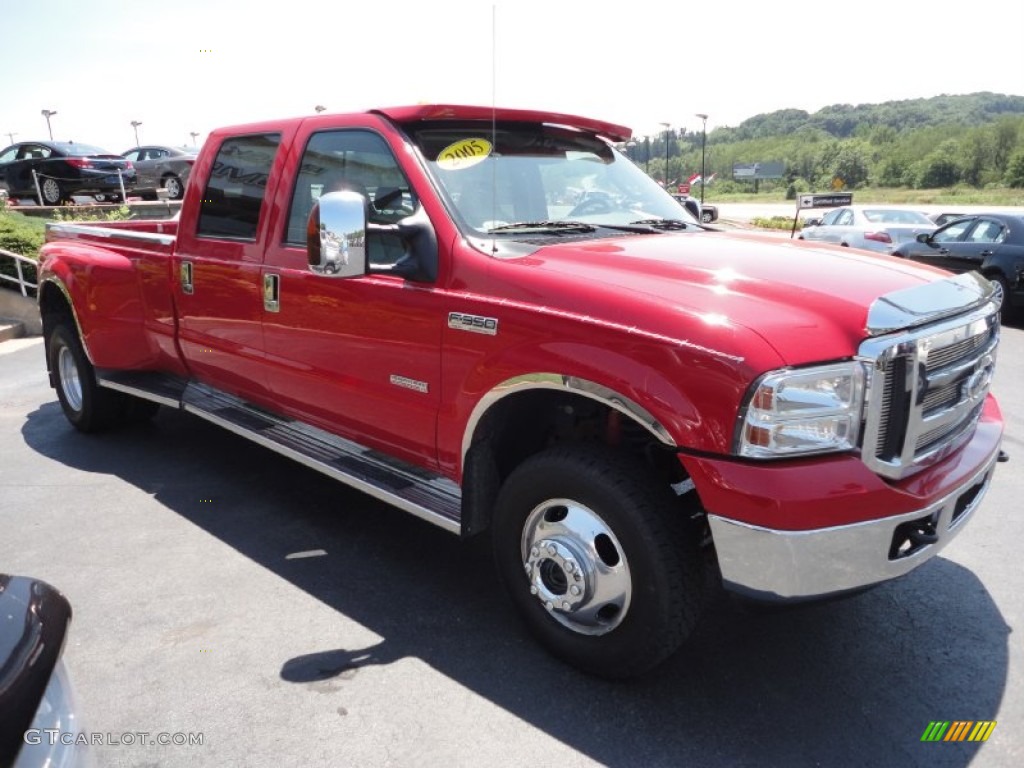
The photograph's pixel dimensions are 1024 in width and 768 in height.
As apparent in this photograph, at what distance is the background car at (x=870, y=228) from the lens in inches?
566

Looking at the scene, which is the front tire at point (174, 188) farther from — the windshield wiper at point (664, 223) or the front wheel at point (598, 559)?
the front wheel at point (598, 559)

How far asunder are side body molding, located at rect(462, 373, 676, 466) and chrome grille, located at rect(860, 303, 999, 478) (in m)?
0.61

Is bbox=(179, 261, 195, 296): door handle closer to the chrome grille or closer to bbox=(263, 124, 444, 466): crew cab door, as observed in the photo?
bbox=(263, 124, 444, 466): crew cab door

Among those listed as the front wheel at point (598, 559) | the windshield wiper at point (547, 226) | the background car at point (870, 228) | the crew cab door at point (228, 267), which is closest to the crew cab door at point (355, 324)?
the crew cab door at point (228, 267)

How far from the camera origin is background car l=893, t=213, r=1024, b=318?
10.3 m

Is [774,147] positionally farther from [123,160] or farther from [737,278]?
[737,278]

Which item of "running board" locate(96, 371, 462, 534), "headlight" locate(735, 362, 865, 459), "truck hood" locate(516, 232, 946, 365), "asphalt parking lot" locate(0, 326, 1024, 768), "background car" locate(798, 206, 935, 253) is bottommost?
"asphalt parking lot" locate(0, 326, 1024, 768)

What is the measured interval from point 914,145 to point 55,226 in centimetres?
12762

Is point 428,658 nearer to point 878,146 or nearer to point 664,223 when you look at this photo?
point 664,223

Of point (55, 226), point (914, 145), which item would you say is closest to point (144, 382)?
point (55, 226)

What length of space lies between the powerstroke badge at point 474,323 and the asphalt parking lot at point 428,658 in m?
1.21

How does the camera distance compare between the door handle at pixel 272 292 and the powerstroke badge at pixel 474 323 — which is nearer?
the powerstroke badge at pixel 474 323

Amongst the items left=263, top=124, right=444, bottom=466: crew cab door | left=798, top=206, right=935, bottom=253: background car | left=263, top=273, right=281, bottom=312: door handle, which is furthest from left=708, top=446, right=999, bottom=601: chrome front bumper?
left=798, top=206, right=935, bottom=253: background car

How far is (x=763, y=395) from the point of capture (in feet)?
7.25
